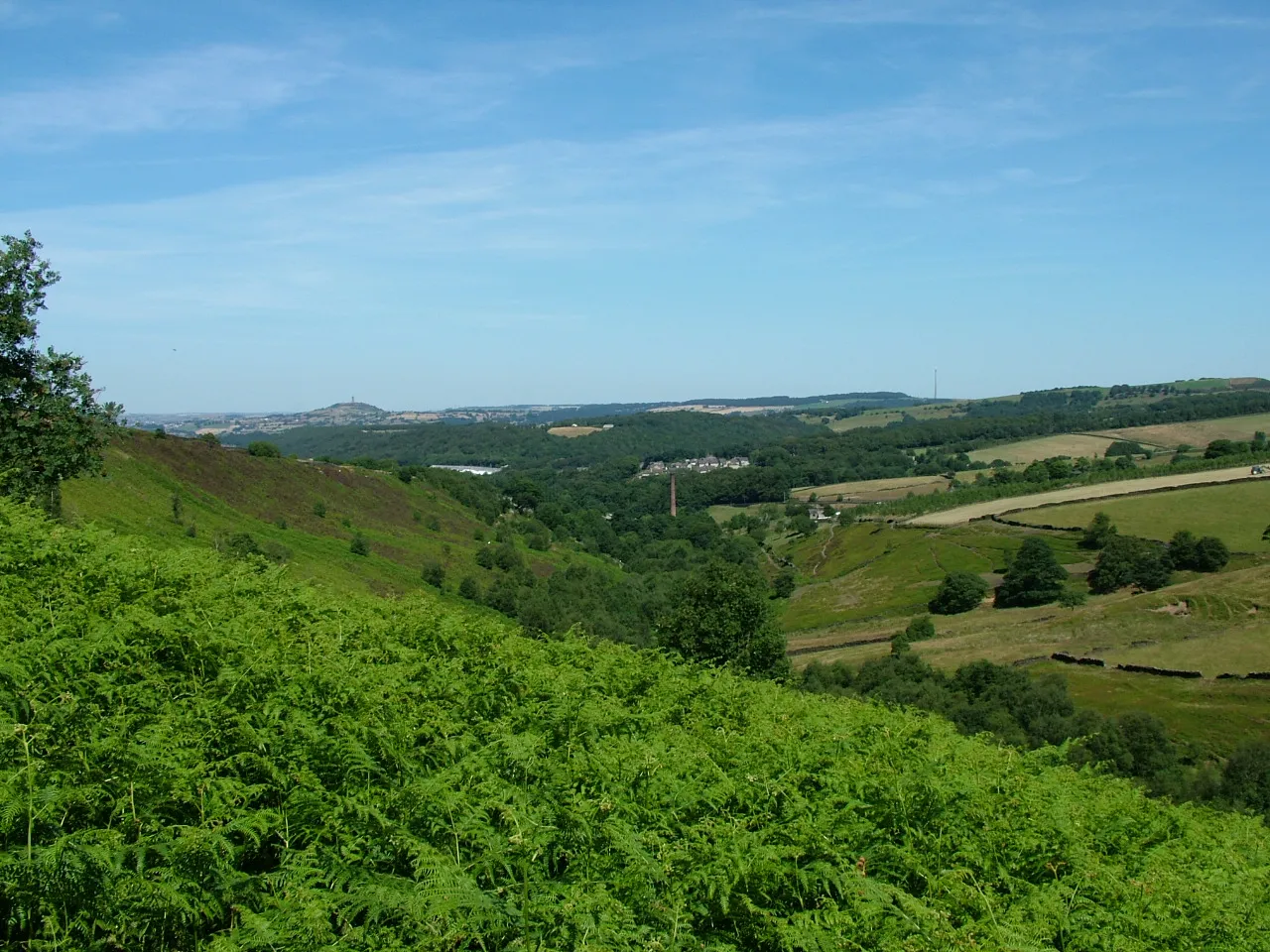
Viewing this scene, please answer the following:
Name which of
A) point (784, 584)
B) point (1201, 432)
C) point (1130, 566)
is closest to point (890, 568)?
point (784, 584)

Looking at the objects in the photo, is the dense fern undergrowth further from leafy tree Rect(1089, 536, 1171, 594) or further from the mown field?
leafy tree Rect(1089, 536, 1171, 594)

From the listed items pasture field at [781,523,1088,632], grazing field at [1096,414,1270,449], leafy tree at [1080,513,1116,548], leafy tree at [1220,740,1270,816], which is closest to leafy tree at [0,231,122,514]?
leafy tree at [1220,740,1270,816]

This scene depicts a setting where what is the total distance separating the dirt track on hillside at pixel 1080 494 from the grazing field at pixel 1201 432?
5887 centimetres

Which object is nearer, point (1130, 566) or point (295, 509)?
Result: point (1130, 566)

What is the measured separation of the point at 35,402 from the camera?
22.8 meters

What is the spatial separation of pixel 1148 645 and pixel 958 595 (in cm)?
2646

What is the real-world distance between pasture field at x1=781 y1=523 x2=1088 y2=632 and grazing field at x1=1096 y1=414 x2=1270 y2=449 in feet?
287

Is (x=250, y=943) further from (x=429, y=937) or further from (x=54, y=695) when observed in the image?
(x=54, y=695)

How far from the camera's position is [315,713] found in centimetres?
847

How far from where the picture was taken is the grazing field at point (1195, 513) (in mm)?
91562

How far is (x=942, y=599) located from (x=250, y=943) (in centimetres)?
9096

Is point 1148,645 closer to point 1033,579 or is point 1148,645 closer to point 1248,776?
point 1033,579

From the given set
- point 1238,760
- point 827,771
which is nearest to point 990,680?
point 1238,760

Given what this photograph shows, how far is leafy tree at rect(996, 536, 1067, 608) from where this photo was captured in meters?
85.4
